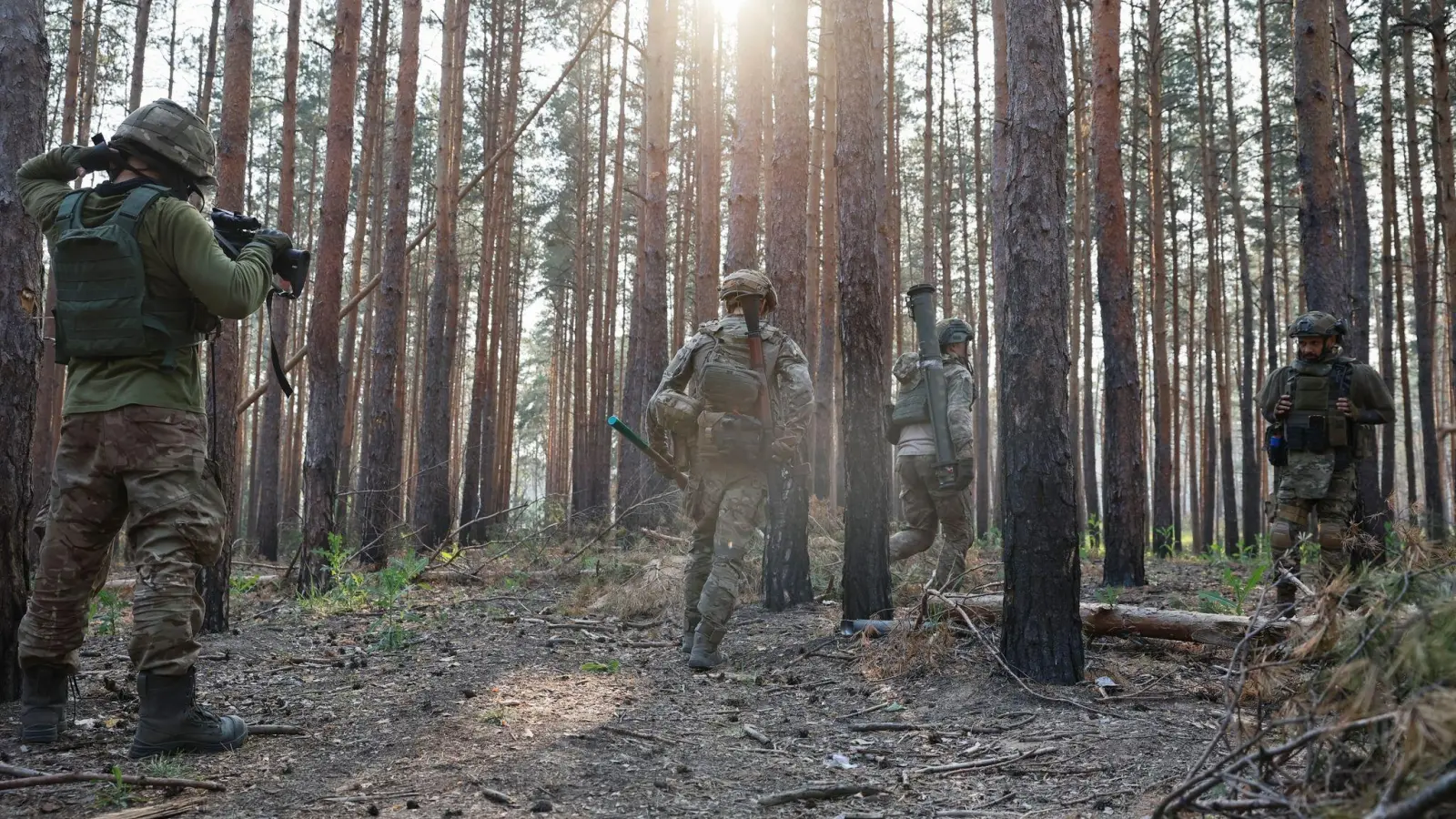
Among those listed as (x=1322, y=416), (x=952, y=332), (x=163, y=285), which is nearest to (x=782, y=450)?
(x=952, y=332)

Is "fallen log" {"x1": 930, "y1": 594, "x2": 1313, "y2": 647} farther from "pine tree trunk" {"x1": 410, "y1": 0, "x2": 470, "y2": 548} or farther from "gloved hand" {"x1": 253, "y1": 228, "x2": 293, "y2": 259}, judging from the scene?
"pine tree trunk" {"x1": 410, "y1": 0, "x2": 470, "y2": 548}

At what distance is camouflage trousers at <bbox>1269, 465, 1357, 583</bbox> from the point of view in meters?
6.54

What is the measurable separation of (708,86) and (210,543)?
1521 centimetres

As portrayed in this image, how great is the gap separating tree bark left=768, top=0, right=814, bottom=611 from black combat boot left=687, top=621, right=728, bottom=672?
168 cm

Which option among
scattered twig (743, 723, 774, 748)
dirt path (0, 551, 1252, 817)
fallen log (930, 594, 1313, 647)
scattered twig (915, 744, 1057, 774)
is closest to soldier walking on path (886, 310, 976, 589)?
fallen log (930, 594, 1313, 647)

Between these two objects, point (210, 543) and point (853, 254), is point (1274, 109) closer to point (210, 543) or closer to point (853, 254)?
point (853, 254)

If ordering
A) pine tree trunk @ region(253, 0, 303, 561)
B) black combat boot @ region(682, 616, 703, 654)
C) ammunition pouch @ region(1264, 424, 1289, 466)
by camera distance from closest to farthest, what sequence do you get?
1. black combat boot @ region(682, 616, 703, 654)
2. ammunition pouch @ region(1264, 424, 1289, 466)
3. pine tree trunk @ region(253, 0, 303, 561)

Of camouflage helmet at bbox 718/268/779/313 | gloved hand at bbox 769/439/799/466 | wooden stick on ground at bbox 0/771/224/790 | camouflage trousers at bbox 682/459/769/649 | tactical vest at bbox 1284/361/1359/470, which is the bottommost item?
wooden stick on ground at bbox 0/771/224/790

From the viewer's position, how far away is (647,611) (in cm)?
734

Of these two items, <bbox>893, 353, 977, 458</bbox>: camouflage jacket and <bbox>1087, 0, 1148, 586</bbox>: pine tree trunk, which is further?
<bbox>1087, 0, 1148, 586</bbox>: pine tree trunk

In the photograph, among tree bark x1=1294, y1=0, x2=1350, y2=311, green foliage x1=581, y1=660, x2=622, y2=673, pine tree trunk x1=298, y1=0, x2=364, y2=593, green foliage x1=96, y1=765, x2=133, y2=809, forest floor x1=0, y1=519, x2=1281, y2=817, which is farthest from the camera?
tree bark x1=1294, y1=0, x2=1350, y2=311

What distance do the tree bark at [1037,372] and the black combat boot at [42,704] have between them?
4.10 meters

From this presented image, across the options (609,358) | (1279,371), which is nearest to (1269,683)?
(1279,371)

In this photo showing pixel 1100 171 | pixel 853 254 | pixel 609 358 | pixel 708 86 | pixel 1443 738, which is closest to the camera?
pixel 1443 738
